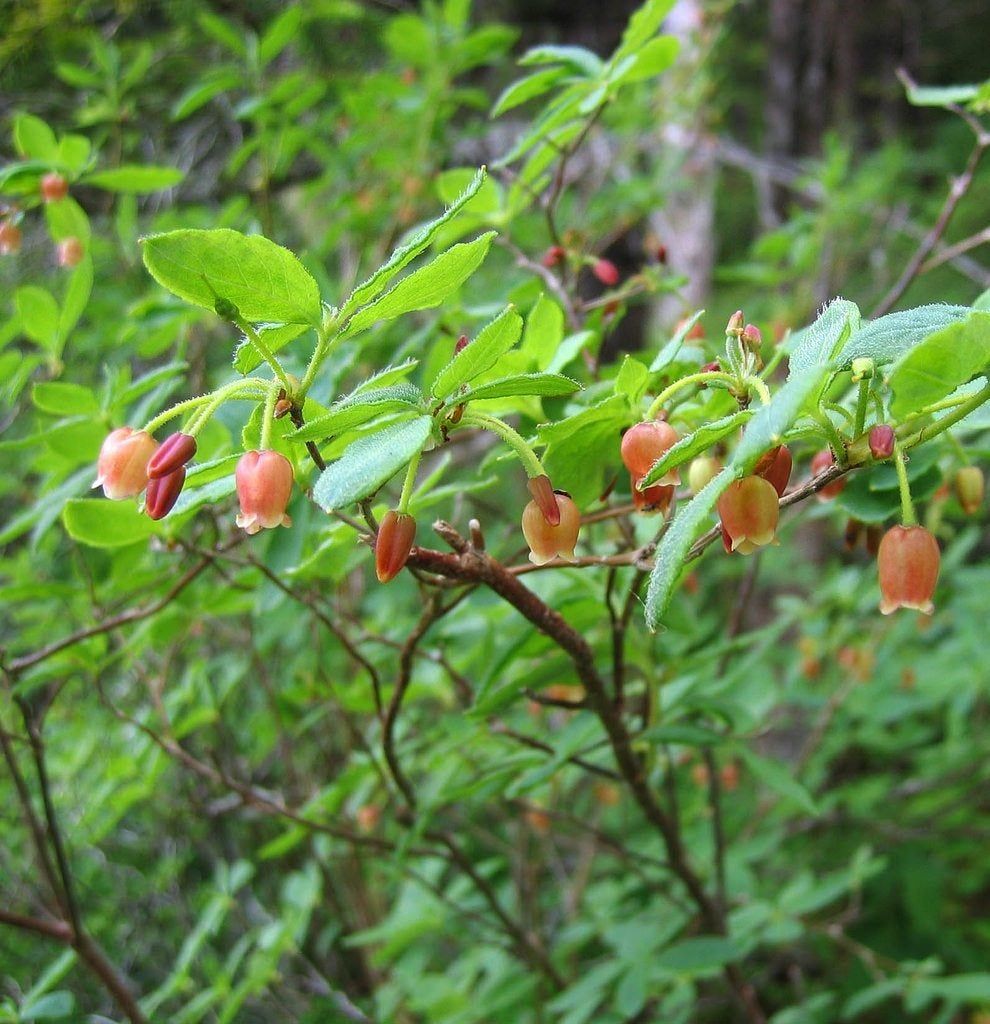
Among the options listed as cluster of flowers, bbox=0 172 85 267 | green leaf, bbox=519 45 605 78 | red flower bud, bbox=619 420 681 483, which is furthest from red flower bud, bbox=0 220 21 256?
red flower bud, bbox=619 420 681 483

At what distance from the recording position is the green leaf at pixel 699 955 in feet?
4.57

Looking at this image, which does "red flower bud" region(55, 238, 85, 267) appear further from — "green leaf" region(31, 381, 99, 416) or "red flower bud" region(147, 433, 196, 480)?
"red flower bud" region(147, 433, 196, 480)

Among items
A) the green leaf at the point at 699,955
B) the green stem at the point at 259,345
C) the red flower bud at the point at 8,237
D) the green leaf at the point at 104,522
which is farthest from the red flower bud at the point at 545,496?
the red flower bud at the point at 8,237

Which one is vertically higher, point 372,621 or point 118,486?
point 118,486

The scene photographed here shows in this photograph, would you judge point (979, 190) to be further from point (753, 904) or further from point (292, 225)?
point (753, 904)

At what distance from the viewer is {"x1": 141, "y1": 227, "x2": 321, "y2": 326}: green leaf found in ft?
1.92

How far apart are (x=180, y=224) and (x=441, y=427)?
2115mm

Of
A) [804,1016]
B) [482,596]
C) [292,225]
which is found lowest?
[804,1016]

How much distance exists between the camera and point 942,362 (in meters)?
0.57

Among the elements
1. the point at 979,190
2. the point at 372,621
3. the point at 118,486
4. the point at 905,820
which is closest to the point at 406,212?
the point at 372,621

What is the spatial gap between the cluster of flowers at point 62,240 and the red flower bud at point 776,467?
114cm

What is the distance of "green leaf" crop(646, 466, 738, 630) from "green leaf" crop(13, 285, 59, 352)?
1.04 meters

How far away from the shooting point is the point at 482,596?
48.9 inches

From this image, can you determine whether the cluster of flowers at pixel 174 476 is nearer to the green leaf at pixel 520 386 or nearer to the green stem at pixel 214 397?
the green stem at pixel 214 397
